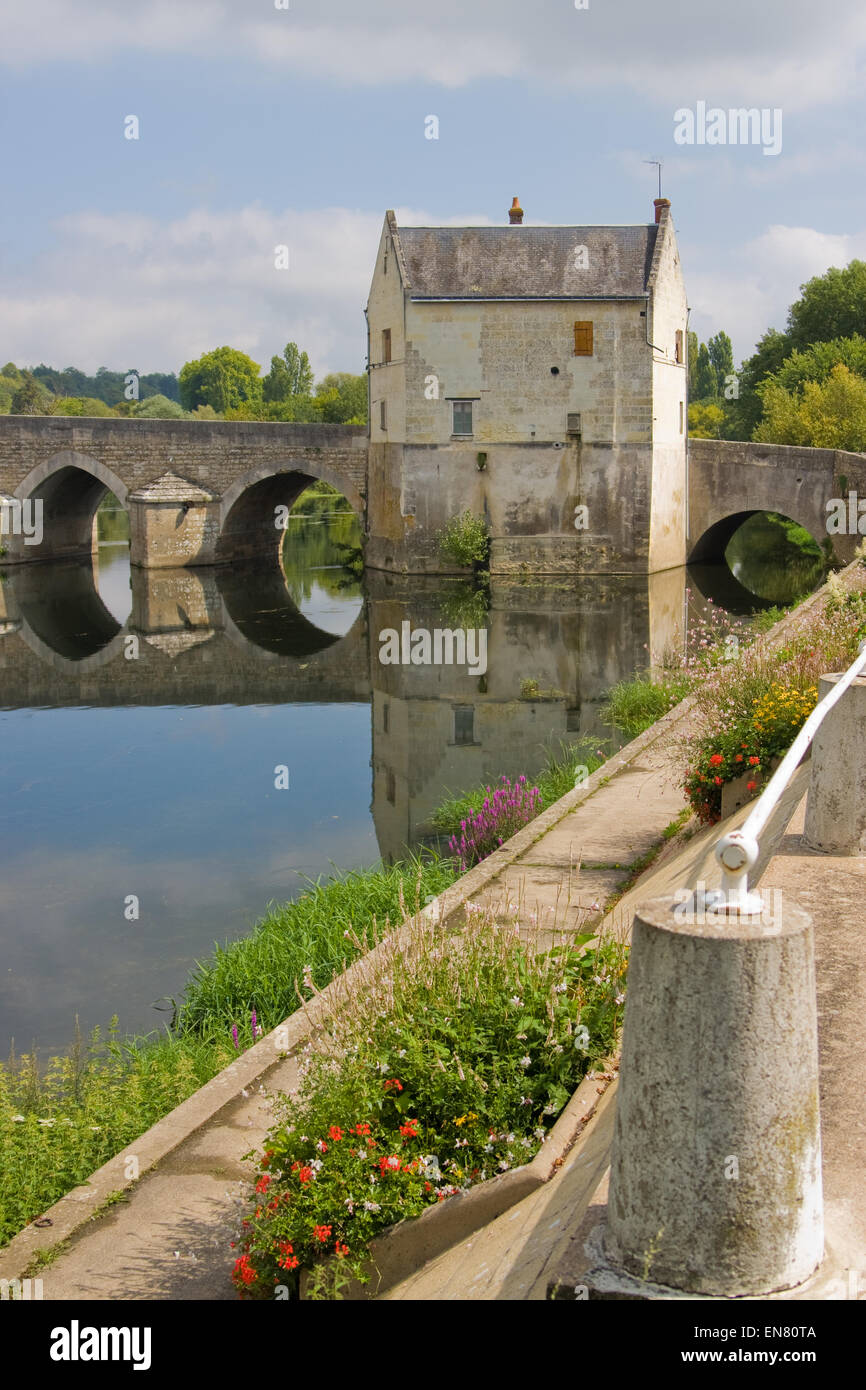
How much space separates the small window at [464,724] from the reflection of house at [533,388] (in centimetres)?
1322

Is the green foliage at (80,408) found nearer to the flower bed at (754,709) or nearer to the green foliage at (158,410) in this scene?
the green foliage at (158,410)

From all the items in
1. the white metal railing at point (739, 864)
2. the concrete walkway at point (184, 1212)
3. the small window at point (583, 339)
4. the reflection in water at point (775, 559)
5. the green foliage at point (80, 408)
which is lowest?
the concrete walkway at point (184, 1212)

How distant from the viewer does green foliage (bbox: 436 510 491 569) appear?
2877 centimetres

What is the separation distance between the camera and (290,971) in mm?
7316

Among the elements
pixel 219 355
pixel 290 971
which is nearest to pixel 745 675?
pixel 290 971

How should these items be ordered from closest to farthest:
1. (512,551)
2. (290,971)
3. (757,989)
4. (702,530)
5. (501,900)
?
1. (757,989)
2. (501,900)
3. (290,971)
4. (512,551)
5. (702,530)

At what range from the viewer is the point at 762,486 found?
28.8 meters

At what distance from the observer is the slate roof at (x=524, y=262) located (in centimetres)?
2788

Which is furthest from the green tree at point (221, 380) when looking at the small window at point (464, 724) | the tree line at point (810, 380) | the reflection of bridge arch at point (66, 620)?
the small window at point (464, 724)

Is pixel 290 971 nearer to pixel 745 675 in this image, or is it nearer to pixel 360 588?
pixel 745 675

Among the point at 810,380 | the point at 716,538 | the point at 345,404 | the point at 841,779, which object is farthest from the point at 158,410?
the point at 841,779

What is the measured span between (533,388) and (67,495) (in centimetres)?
1474

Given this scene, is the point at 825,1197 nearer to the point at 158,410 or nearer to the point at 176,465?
the point at 176,465
